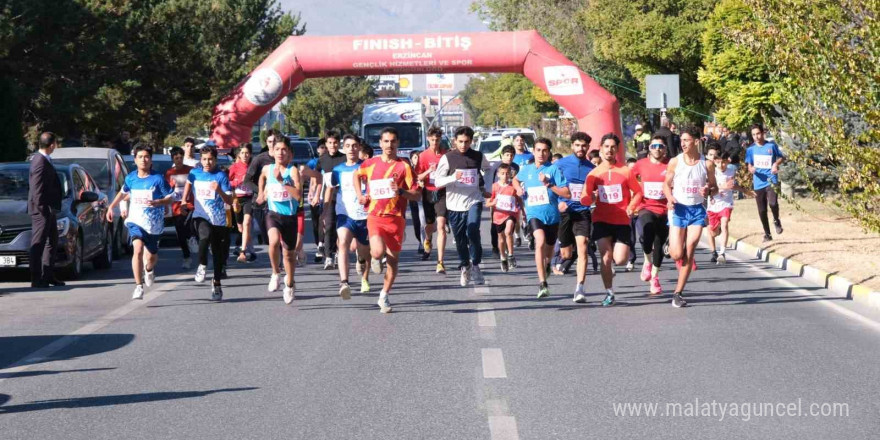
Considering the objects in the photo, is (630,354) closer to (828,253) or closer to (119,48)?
(828,253)

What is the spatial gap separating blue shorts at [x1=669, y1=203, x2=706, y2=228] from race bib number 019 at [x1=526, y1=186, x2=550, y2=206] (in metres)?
1.49

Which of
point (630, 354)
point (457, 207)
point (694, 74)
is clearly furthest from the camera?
point (694, 74)

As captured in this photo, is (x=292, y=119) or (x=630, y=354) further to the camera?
(x=292, y=119)

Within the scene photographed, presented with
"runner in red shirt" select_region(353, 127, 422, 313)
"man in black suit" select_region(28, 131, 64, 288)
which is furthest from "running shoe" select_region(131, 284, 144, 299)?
"runner in red shirt" select_region(353, 127, 422, 313)

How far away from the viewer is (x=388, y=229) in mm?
12383

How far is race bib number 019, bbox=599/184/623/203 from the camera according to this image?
42.7ft

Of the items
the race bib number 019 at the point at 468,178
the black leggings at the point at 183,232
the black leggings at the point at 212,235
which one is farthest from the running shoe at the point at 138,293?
the black leggings at the point at 183,232

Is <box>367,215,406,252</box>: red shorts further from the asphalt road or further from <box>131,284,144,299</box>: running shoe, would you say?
<box>131,284,144,299</box>: running shoe

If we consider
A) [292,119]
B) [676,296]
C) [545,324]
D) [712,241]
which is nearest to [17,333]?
[545,324]

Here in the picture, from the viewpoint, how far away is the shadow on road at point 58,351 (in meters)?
9.88

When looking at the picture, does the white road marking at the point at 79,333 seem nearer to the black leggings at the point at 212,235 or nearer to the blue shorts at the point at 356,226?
the black leggings at the point at 212,235

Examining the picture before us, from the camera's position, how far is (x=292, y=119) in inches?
3706

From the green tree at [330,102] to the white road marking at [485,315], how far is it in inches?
3113

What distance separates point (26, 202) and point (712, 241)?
30.0 ft
